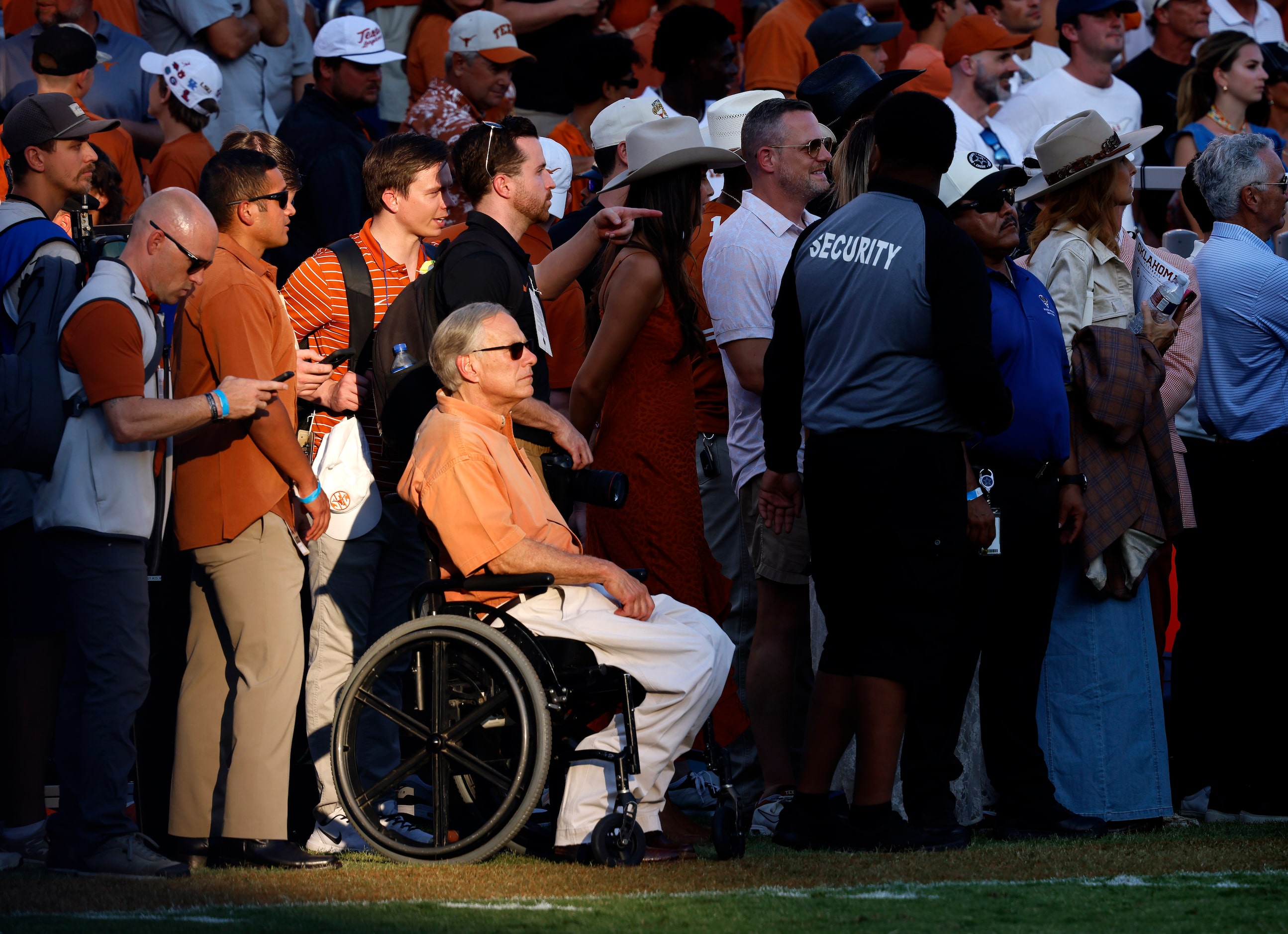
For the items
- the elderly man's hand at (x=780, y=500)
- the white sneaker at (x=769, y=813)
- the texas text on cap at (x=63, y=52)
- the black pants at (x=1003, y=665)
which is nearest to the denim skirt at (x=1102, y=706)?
the black pants at (x=1003, y=665)

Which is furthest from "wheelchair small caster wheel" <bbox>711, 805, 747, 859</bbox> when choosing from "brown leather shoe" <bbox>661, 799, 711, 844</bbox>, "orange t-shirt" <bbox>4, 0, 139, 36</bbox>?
"orange t-shirt" <bbox>4, 0, 139, 36</bbox>

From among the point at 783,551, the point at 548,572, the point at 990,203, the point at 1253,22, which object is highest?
the point at 1253,22

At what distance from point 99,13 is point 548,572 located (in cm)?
542

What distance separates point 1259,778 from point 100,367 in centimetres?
407

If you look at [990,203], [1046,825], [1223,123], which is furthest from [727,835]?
[1223,123]

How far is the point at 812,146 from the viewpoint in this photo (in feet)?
18.8

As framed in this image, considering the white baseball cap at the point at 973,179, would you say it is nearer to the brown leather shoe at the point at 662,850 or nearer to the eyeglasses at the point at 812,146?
the eyeglasses at the point at 812,146

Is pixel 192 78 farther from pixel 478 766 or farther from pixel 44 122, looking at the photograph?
pixel 478 766

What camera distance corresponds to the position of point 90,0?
8.38 meters

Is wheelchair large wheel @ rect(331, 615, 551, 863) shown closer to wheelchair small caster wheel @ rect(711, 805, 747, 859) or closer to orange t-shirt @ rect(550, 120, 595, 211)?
wheelchair small caster wheel @ rect(711, 805, 747, 859)

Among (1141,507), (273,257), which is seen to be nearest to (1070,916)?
(1141,507)

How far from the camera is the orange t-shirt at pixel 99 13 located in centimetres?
871

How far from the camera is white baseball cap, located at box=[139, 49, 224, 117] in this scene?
306 inches

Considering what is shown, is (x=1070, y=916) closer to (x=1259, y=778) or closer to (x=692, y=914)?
(x=692, y=914)
